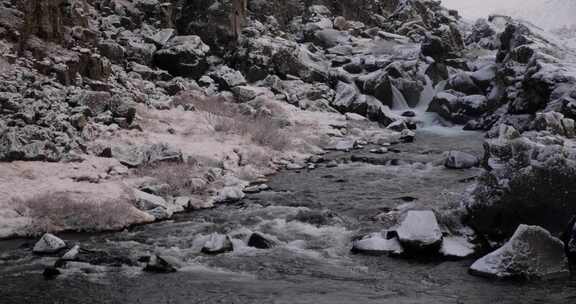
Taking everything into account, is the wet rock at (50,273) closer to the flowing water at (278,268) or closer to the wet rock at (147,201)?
the flowing water at (278,268)

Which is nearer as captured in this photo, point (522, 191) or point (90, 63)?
point (522, 191)

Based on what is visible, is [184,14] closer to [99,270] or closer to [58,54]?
[58,54]

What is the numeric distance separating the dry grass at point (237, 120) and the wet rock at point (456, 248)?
10651mm

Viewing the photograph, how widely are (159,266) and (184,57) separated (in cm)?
1849

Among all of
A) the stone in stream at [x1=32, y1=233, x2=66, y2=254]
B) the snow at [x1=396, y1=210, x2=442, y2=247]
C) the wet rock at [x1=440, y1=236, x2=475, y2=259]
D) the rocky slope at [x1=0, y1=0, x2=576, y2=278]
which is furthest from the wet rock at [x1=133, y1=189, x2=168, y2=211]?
the wet rock at [x1=440, y1=236, x2=475, y2=259]

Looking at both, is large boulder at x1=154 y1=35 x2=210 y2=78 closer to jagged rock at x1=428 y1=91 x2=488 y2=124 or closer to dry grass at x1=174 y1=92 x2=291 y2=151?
dry grass at x1=174 y1=92 x2=291 y2=151

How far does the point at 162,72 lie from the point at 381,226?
15.8m

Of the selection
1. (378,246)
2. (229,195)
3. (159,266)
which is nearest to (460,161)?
(229,195)

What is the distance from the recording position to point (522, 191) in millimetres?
10797

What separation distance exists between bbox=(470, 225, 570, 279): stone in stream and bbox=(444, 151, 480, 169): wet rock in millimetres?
9011

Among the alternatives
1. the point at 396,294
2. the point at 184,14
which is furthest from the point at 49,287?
the point at 184,14

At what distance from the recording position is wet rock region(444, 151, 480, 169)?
18234 millimetres

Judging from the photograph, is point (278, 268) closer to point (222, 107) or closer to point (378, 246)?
point (378, 246)

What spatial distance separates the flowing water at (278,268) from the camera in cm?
830
